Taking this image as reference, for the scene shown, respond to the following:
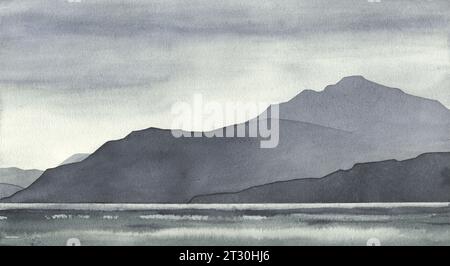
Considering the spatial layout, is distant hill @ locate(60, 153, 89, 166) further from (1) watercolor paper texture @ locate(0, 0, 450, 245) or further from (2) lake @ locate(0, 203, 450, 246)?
(2) lake @ locate(0, 203, 450, 246)

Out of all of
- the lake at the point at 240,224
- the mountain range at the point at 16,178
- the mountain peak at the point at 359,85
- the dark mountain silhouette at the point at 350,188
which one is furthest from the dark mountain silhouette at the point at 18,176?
the mountain peak at the point at 359,85

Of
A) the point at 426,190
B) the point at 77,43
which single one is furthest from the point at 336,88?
the point at 77,43

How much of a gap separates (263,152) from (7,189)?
1514 millimetres

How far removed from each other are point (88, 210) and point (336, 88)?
5.31 feet

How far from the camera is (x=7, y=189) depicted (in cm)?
302

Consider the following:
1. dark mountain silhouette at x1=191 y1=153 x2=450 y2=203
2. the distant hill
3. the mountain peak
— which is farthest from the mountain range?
the mountain peak

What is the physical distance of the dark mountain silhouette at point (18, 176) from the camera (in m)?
3.01

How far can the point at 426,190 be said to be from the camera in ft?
9.98

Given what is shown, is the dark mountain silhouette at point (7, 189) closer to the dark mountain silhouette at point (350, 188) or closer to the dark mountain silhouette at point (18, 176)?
the dark mountain silhouette at point (18, 176)

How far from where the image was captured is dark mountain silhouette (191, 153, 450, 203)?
2986 mm

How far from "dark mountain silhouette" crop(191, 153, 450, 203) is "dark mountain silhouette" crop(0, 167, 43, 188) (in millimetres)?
947

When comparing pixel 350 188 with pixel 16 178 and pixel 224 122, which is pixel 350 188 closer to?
pixel 224 122
